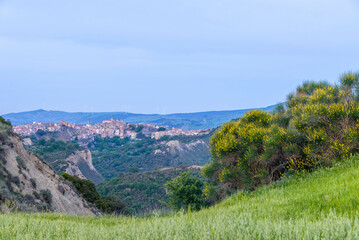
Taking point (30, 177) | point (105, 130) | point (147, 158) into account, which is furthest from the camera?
point (105, 130)

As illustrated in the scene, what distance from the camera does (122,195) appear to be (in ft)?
158

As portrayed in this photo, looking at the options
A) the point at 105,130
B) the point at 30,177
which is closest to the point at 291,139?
the point at 30,177

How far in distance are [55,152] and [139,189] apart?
87.9 feet

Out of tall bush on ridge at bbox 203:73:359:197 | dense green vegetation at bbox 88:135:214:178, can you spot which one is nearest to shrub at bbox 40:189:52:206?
tall bush on ridge at bbox 203:73:359:197

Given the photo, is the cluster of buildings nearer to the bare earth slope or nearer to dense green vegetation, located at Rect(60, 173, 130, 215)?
dense green vegetation, located at Rect(60, 173, 130, 215)

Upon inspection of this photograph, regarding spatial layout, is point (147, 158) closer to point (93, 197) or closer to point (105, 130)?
point (93, 197)

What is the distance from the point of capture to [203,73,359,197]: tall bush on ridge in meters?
10.9

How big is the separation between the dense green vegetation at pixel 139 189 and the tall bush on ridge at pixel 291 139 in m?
29.2

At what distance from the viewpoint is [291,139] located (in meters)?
12.1

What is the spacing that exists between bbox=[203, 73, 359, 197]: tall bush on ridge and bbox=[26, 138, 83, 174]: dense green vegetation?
44.6 m

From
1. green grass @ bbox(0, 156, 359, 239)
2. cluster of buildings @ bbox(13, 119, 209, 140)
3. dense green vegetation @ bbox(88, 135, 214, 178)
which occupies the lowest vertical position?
dense green vegetation @ bbox(88, 135, 214, 178)

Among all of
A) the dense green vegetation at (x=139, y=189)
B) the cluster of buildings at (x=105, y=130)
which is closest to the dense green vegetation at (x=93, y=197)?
the dense green vegetation at (x=139, y=189)

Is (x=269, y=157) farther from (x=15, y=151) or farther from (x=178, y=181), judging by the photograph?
(x=15, y=151)

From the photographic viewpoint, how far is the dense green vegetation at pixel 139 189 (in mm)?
45188
